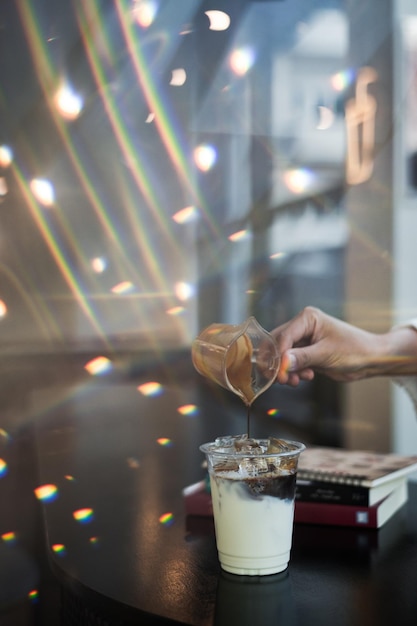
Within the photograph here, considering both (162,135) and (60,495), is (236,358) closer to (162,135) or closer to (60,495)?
(60,495)

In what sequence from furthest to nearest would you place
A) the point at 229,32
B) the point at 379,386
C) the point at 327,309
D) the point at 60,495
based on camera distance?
the point at 229,32 → the point at 327,309 → the point at 379,386 → the point at 60,495

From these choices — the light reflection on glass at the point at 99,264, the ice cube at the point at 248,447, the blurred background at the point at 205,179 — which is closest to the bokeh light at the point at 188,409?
the blurred background at the point at 205,179

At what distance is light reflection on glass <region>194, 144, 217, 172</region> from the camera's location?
8.48 feet

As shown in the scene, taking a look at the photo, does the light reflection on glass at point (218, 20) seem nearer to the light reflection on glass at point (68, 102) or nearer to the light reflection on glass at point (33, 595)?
the light reflection on glass at point (68, 102)

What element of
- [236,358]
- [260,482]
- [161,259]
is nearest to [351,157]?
[161,259]

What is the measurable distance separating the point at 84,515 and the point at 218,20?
1.94 meters

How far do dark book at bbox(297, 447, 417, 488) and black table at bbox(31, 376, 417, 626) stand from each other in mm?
59

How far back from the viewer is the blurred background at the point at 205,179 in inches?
74.8

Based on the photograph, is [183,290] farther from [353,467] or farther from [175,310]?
[353,467]

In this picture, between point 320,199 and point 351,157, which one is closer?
point 351,157

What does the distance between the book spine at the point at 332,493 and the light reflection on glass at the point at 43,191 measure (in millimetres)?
1648

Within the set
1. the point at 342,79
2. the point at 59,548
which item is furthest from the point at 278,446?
the point at 342,79

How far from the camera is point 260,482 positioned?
65 cm

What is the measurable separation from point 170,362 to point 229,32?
118 centimetres
